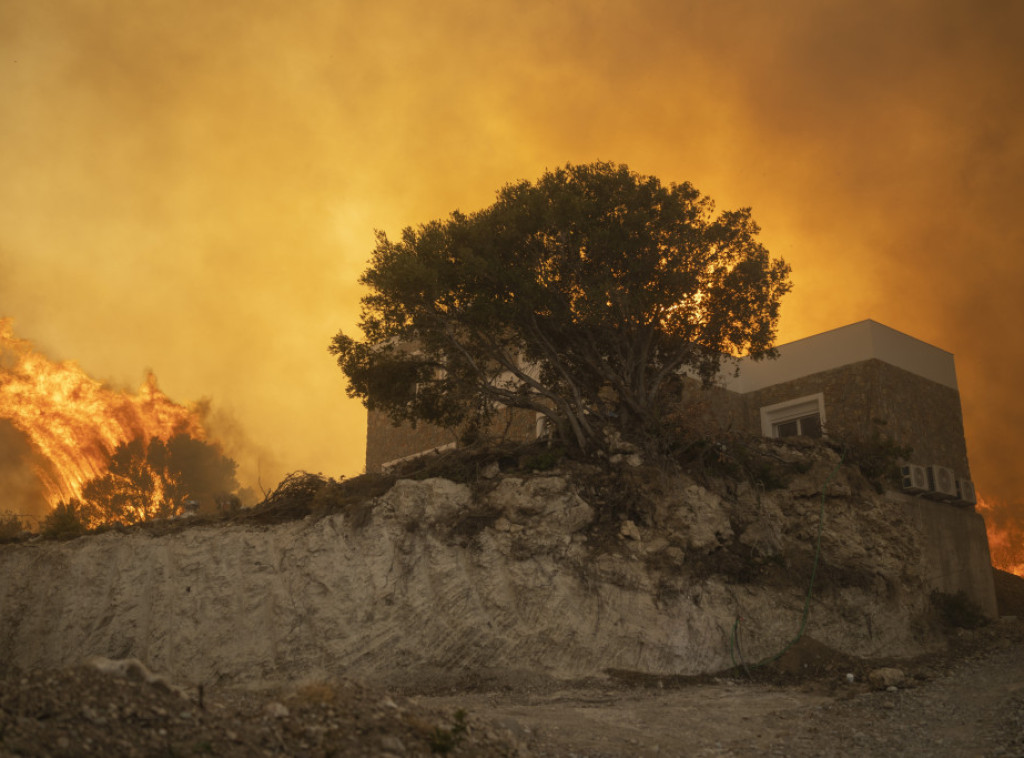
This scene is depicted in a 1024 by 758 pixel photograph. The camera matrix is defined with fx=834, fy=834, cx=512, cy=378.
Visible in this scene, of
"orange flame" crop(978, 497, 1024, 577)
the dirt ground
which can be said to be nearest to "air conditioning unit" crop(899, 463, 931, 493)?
the dirt ground

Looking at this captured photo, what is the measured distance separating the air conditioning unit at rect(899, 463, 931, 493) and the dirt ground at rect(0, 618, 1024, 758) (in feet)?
16.7

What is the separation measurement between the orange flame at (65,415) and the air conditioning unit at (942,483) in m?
35.5

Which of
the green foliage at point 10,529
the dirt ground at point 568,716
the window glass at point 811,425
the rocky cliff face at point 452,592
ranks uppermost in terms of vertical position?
the window glass at point 811,425

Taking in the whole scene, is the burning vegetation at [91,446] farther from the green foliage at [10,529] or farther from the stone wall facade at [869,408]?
the stone wall facade at [869,408]

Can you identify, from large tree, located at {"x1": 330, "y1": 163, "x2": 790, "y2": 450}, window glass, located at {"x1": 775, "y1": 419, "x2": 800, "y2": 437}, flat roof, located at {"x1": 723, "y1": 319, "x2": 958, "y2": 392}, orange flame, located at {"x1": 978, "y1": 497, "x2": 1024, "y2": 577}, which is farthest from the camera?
orange flame, located at {"x1": 978, "y1": 497, "x2": 1024, "y2": 577}

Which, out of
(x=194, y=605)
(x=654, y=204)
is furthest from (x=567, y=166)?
(x=194, y=605)

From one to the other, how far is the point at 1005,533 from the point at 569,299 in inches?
999

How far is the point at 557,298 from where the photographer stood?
19.0 m

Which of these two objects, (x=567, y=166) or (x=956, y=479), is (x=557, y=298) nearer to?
(x=567, y=166)

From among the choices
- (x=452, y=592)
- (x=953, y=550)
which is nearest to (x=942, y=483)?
(x=953, y=550)

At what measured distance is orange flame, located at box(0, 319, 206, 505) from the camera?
122ft

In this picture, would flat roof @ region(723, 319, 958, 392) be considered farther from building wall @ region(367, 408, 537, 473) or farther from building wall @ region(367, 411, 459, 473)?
building wall @ region(367, 411, 459, 473)

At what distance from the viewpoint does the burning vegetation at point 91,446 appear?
37750mm

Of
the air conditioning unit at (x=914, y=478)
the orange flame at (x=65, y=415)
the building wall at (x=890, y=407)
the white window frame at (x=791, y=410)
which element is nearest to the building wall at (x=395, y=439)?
the white window frame at (x=791, y=410)
